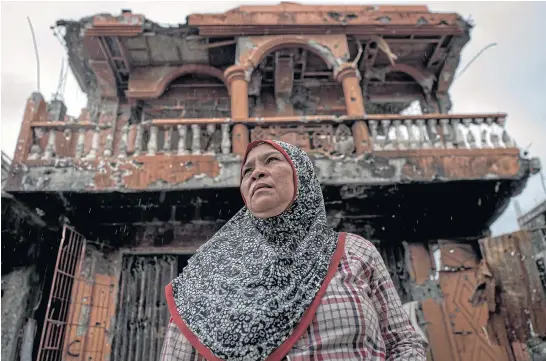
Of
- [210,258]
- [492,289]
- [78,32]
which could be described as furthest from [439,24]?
[210,258]

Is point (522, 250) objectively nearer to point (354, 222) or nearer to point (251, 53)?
point (354, 222)

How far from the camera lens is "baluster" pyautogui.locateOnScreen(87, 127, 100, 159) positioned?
5.10m

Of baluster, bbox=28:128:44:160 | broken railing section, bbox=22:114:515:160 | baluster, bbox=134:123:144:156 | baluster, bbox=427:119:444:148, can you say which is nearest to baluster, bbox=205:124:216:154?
broken railing section, bbox=22:114:515:160

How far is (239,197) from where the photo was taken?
5141 millimetres

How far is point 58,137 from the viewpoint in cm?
537

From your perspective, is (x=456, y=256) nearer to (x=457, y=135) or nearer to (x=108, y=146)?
(x=457, y=135)

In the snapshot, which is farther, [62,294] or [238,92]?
[238,92]

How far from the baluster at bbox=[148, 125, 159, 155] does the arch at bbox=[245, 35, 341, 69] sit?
1.75 meters

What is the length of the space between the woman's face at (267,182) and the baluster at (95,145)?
3828mm

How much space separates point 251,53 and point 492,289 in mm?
4669

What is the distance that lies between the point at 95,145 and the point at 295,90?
399 cm

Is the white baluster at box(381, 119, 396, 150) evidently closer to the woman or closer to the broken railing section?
the broken railing section

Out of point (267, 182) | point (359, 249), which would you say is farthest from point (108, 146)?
point (359, 249)

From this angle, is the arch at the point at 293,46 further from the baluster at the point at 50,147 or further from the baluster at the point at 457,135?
the baluster at the point at 50,147
